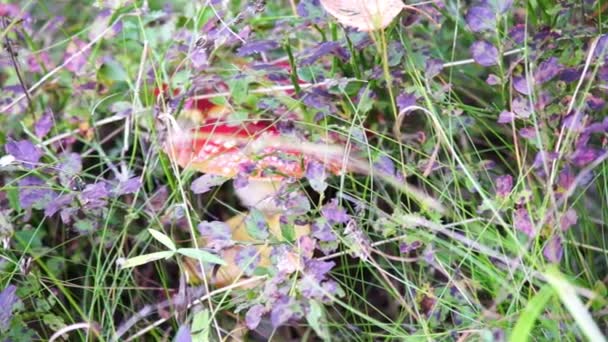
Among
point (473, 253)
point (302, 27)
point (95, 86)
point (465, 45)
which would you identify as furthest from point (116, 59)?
point (473, 253)

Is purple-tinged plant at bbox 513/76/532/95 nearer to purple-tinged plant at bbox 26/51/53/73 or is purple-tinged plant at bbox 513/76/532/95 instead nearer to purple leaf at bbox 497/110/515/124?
purple leaf at bbox 497/110/515/124

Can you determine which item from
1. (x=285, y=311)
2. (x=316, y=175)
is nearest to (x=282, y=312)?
Answer: (x=285, y=311)

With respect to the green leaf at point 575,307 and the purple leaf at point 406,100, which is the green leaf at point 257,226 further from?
the green leaf at point 575,307

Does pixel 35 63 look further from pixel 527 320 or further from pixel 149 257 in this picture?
pixel 527 320

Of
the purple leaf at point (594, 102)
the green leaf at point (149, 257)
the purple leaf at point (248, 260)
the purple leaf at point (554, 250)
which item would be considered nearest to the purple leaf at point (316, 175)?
the purple leaf at point (248, 260)

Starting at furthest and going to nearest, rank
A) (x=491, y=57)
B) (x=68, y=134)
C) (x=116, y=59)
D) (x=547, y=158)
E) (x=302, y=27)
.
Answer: (x=116, y=59) < (x=68, y=134) < (x=302, y=27) < (x=491, y=57) < (x=547, y=158)

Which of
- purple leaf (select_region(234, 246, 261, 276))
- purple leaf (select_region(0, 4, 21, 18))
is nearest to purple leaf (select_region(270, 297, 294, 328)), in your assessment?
purple leaf (select_region(234, 246, 261, 276))

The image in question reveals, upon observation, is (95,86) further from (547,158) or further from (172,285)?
(547,158)
